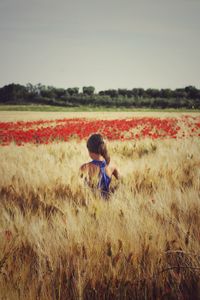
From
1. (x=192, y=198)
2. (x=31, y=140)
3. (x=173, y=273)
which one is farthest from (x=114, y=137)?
(x=173, y=273)

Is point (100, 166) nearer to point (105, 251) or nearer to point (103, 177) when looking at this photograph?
point (103, 177)

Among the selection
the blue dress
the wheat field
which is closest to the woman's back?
the blue dress

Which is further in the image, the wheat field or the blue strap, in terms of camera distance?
the blue strap

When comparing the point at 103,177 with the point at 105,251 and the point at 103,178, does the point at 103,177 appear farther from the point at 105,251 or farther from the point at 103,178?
the point at 105,251

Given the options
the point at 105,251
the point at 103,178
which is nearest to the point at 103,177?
the point at 103,178

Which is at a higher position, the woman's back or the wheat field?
the woman's back

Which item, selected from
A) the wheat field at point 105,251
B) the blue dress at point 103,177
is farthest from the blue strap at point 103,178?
the wheat field at point 105,251

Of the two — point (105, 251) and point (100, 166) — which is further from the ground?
point (100, 166)

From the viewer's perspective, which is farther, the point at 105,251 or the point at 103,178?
the point at 103,178

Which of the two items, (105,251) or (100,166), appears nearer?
(105,251)

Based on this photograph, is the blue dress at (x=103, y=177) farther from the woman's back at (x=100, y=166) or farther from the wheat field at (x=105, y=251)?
the wheat field at (x=105, y=251)

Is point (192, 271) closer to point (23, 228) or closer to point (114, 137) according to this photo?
point (23, 228)

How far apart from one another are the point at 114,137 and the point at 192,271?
3.40m

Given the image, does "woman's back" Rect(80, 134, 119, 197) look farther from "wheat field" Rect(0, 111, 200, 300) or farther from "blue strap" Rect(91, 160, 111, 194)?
"wheat field" Rect(0, 111, 200, 300)
